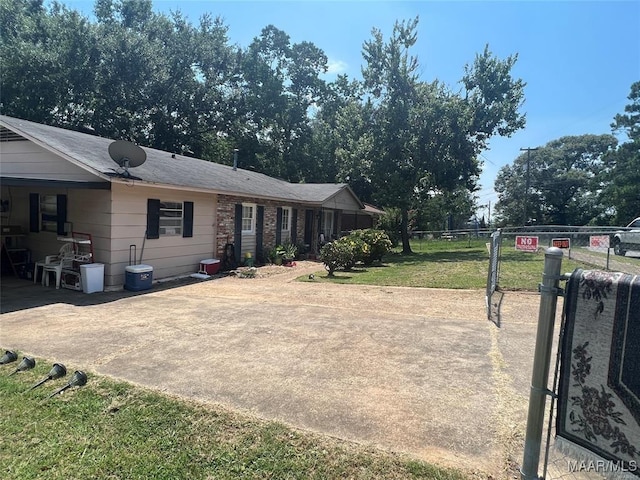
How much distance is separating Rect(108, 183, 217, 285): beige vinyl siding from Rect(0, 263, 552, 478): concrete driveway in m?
1.36

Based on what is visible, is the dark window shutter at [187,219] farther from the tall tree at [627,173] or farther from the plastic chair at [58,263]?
the tall tree at [627,173]

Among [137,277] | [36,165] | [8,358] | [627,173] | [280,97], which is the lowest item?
[8,358]

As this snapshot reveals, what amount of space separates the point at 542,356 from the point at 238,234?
41.4 ft

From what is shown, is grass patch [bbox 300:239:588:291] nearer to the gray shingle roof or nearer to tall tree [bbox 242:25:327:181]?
the gray shingle roof

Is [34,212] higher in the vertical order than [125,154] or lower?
lower

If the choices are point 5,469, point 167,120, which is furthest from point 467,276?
point 167,120

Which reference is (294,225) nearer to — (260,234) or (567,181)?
(260,234)

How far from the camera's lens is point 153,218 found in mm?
9930

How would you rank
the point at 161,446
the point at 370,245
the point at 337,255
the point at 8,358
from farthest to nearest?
the point at 370,245
the point at 337,255
the point at 8,358
the point at 161,446

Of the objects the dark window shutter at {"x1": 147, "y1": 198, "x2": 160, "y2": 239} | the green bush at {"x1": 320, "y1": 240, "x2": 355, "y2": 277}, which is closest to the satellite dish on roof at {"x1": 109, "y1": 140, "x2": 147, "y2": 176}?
the dark window shutter at {"x1": 147, "y1": 198, "x2": 160, "y2": 239}

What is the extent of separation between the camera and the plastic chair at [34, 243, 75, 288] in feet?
29.0

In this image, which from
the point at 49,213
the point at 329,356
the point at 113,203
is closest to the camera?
the point at 329,356

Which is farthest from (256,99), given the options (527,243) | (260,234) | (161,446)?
(161,446)

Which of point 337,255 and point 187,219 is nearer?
point 187,219
